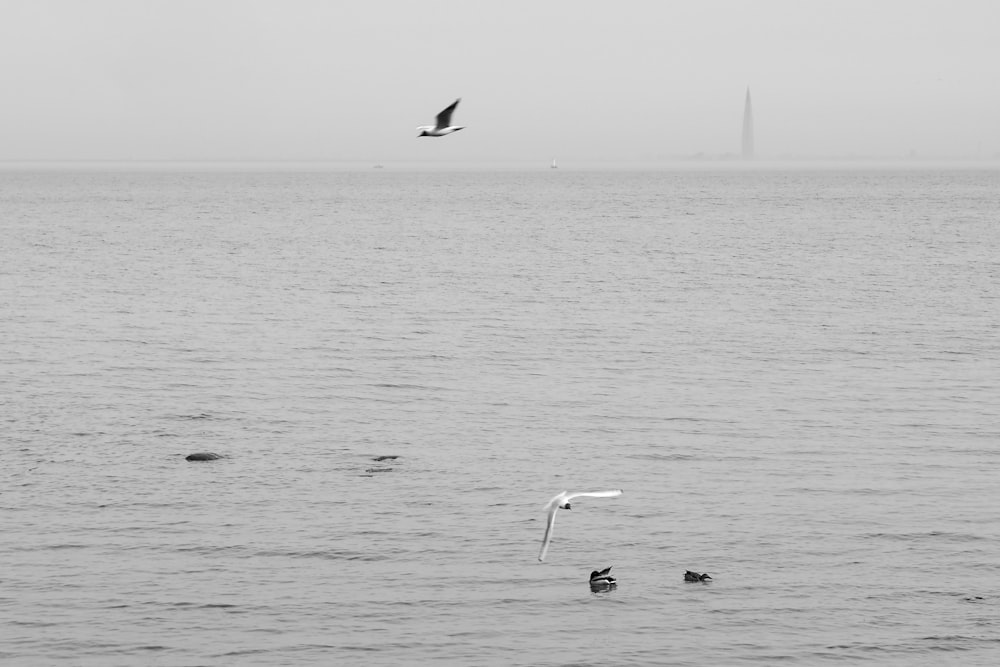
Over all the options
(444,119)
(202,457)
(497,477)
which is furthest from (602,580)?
(202,457)

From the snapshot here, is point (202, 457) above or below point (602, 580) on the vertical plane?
above

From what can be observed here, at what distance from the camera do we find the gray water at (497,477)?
2027cm

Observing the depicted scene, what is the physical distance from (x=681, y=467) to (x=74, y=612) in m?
14.6

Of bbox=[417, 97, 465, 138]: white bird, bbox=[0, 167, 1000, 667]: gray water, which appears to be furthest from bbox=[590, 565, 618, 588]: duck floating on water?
bbox=[417, 97, 465, 138]: white bird

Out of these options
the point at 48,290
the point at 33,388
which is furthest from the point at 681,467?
the point at 48,290

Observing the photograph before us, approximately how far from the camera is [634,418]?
118ft

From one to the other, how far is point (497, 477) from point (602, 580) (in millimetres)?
7711

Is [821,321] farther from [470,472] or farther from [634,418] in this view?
[470,472]

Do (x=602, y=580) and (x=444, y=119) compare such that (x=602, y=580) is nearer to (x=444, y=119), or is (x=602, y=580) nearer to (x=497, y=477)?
(x=497, y=477)

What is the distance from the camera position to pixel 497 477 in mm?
29188

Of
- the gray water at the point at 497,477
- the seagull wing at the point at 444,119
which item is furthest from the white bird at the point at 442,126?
the gray water at the point at 497,477

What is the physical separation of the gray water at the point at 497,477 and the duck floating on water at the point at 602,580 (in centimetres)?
20

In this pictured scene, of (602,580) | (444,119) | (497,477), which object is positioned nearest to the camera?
(602,580)

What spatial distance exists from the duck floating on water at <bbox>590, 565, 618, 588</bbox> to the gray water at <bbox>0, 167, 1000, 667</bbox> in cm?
20
